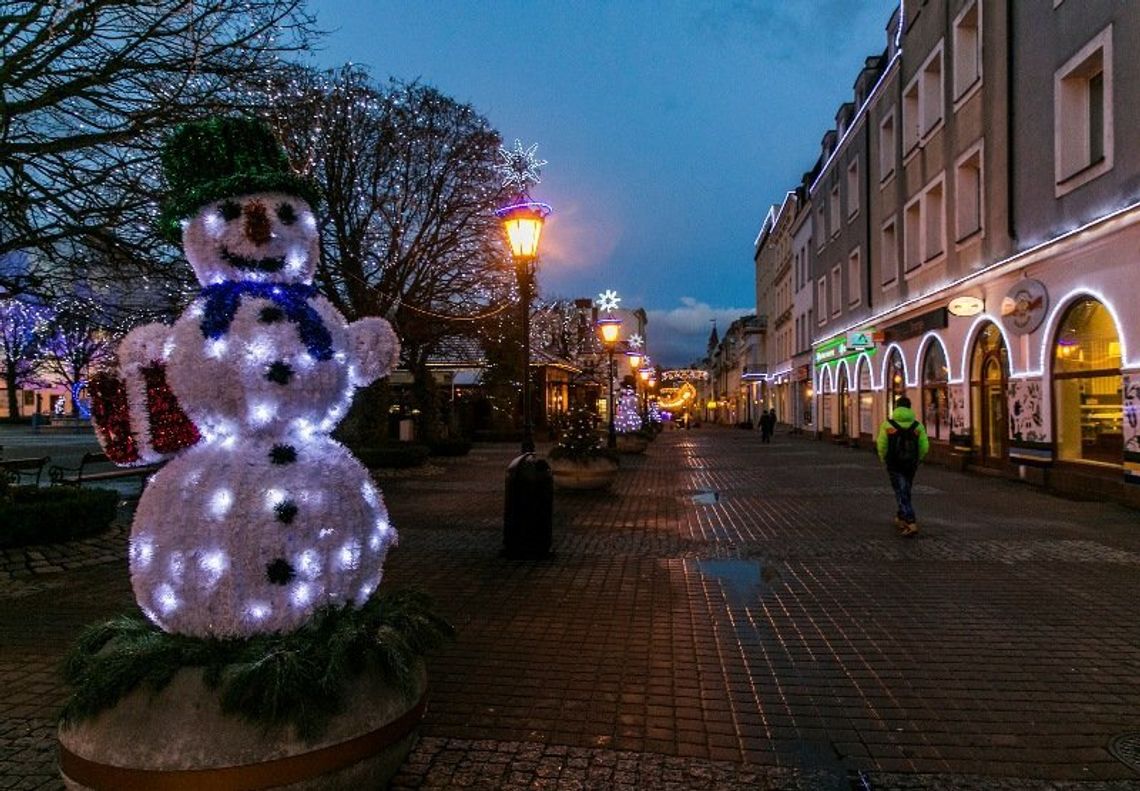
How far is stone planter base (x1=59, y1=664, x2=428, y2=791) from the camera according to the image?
2746 millimetres

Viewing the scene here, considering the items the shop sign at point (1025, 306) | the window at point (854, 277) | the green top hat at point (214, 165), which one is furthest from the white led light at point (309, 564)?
the window at point (854, 277)

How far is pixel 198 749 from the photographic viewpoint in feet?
9.07

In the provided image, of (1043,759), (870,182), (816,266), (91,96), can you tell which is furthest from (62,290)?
(816,266)

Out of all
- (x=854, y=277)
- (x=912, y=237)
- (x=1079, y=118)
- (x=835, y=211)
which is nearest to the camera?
(x=1079, y=118)

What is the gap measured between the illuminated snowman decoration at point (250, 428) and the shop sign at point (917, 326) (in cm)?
1922

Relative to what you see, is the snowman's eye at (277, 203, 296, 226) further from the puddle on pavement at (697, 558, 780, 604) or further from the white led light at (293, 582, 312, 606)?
the puddle on pavement at (697, 558, 780, 604)

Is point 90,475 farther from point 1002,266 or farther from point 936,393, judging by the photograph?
point 936,393

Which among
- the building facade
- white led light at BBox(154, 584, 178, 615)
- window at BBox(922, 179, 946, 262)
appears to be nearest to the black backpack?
the building facade

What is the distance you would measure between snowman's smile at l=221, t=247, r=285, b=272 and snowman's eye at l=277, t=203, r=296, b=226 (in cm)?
16

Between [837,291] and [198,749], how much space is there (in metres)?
33.0

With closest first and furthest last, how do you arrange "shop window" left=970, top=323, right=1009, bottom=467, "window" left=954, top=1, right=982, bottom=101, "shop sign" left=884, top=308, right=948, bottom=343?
1. "shop window" left=970, top=323, right=1009, bottom=467
2. "window" left=954, top=1, right=982, bottom=101
3. "shop sign" left=884, top=308, right=948, bottom=343

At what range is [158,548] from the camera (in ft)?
9.86

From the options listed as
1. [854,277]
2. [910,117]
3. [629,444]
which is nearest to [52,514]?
[629,444]

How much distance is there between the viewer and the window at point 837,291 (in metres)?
31.8
